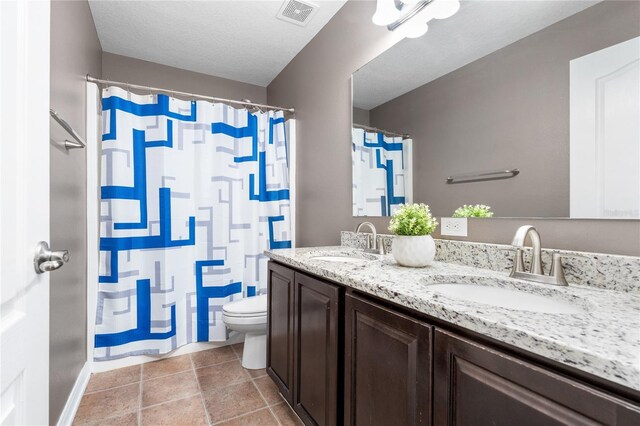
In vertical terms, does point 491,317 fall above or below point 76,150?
below

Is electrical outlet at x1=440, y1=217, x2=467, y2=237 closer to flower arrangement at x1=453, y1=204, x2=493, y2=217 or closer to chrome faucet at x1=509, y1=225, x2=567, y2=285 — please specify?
flower arrangement at x1=453, y1=204, x2=493, y2=217

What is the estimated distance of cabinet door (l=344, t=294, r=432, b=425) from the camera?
0.76 meters

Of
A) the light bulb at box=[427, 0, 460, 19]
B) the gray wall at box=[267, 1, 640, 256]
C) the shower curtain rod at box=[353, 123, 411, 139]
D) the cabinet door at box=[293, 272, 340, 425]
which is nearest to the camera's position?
the cabinet door at box=[293, 272, 340, 425]

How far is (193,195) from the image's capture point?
7.63ft

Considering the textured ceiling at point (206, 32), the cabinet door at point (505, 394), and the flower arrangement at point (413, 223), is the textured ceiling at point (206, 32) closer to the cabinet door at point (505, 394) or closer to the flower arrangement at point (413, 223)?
the flower arrangement at point (413, 223)

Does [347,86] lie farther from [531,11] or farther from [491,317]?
[491,317]

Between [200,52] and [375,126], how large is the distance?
173 cm

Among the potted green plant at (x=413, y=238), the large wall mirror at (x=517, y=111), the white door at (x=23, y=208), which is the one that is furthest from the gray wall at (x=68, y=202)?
the large wall mirror at (x=517, y=111)

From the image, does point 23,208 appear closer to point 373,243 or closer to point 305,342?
point 305,342

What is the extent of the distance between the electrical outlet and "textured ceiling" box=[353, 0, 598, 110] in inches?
27.1

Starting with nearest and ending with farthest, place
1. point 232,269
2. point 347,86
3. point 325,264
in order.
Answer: point 325,264 < point 347,86 < point 232,269

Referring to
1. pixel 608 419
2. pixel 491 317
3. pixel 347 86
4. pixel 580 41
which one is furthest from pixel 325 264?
pixel 347 86

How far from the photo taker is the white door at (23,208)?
1.80 ft

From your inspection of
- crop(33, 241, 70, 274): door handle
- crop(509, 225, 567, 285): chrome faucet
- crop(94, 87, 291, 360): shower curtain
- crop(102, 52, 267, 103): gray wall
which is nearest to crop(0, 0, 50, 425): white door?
crop(33, 241, 70, 274): door handle
